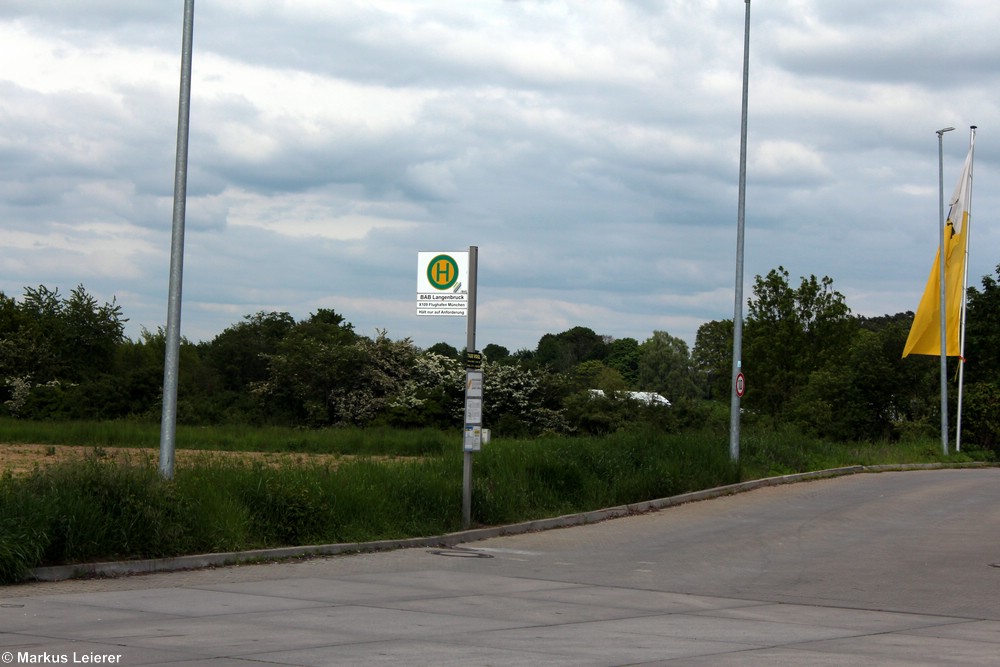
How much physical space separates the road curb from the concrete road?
23 centimetres

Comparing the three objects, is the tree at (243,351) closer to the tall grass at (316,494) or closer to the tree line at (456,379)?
the tree line at (456,379)

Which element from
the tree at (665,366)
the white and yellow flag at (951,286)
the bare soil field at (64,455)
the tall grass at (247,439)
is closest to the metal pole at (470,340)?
the bare soil field at (64,455)

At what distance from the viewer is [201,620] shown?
990 cm

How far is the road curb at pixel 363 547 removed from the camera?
12359mm

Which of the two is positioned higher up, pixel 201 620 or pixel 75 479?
pixel 75 479

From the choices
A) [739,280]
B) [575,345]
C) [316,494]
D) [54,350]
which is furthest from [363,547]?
[575,345]

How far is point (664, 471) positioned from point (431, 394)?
110ft

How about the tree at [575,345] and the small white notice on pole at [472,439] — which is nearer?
the small white notice on pole at [472,439]

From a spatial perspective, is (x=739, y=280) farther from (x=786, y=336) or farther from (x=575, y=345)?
(x=575, y=345)

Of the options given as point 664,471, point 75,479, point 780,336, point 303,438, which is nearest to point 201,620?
point 75,479

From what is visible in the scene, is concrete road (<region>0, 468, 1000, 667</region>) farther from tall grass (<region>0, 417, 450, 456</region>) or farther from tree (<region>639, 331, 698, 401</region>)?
tree (<region>639, 331, 698, 401</region>)

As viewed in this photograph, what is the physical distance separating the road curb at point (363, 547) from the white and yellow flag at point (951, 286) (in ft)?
56.1

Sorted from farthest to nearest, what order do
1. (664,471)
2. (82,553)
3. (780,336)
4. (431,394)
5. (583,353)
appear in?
(583,353) < (780,336) < (431,394) < (664,471) < (82,553)

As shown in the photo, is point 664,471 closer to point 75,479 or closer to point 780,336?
point 75,479
